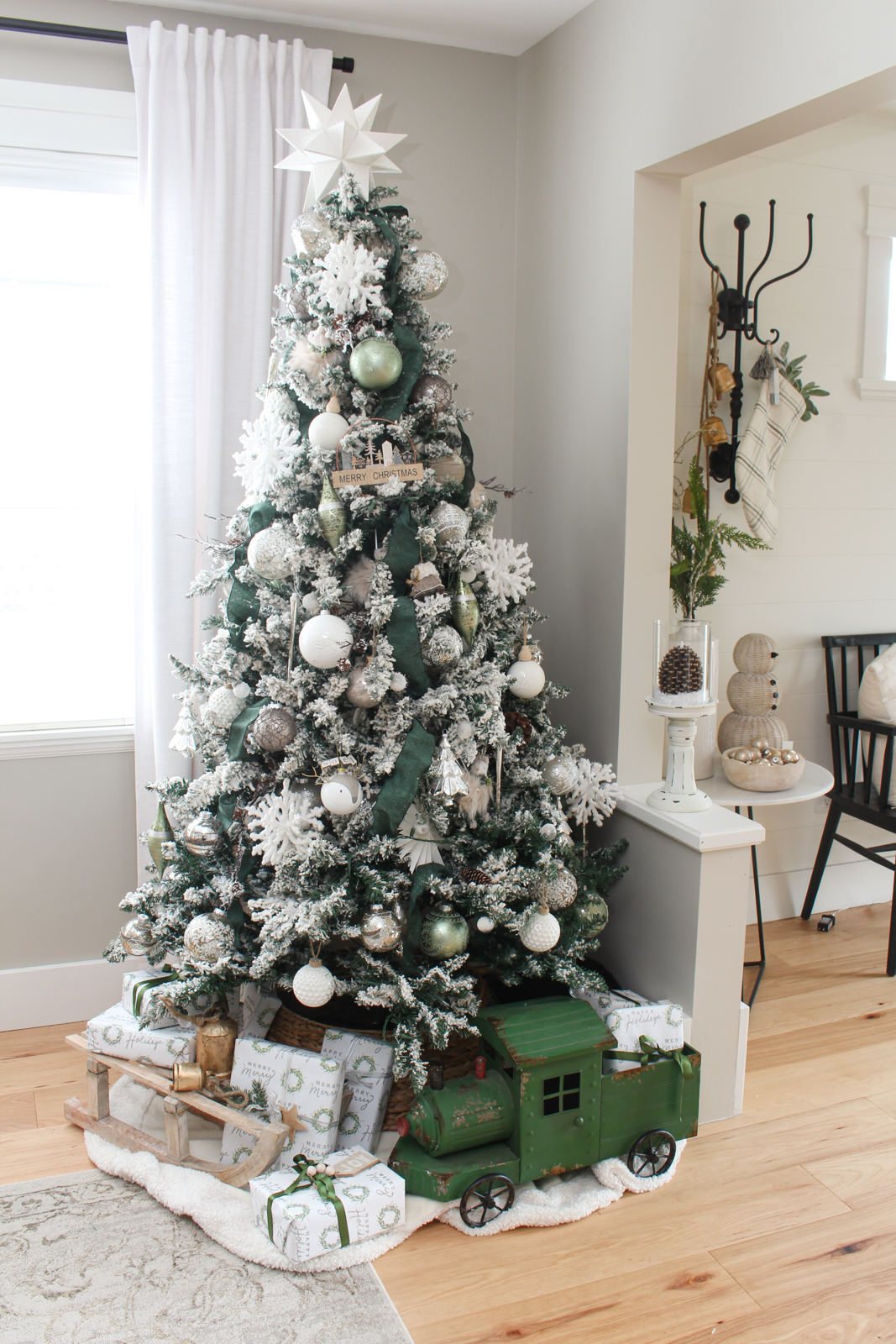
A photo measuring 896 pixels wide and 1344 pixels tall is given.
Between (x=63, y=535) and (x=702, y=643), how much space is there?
1599 mm

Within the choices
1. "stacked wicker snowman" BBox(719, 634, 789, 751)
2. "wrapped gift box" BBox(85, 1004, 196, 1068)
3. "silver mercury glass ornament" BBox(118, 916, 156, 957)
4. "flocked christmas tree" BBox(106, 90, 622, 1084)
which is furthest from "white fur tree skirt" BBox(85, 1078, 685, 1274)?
"stacked wicker snowman" BBox(719, 634, 789, 751)

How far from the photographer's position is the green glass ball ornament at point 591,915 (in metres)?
2.06

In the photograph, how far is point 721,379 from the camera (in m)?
2.72

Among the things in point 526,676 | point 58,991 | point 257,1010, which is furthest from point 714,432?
point 58,991

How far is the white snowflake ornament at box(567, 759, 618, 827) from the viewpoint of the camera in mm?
2162

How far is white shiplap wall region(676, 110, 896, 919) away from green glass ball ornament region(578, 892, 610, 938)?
3.82ft

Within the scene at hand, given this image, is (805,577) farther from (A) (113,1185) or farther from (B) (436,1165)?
(A) (113,1185)

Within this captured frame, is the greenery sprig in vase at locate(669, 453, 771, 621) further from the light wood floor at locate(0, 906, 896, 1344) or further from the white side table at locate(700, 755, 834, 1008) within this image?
Result: the light wood floor at locate(0, 906, 896, 1344)

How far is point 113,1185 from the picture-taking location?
1893mm

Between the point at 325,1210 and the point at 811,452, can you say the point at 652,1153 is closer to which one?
the point at 325,1210

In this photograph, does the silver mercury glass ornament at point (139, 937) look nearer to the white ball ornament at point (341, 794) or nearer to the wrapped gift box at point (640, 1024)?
the white ball ornament at point (341, 794)

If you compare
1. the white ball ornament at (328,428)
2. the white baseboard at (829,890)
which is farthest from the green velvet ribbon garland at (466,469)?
the white baseboard at (829,890)

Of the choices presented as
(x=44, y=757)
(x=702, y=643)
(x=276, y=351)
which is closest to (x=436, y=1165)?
(x=702, y=643)

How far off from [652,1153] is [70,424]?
2148 millimetres
